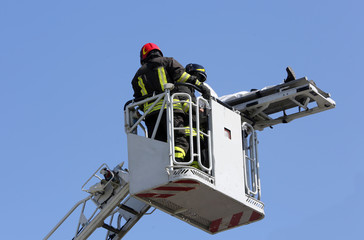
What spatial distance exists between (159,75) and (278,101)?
2.33 metres

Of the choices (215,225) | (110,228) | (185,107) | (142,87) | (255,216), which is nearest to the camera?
(185,107)

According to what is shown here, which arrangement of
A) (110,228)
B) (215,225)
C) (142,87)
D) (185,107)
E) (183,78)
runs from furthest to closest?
(110,228) → (215,225) → (142,87) → (183,78) → (185,107)

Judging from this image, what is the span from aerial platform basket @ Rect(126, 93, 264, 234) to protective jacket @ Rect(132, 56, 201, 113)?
44 centimetres

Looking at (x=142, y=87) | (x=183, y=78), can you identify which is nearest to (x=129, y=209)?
(x=142, y=87)

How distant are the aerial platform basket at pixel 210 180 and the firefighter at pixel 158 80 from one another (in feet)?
1.29

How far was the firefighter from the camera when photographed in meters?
15.5

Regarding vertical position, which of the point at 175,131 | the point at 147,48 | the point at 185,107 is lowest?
the point at 175,131

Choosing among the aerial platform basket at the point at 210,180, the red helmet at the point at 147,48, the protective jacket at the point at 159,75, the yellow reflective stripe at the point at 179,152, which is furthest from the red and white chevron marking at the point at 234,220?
the red helmet at the point at 147,48

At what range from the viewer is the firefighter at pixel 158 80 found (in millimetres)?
15453

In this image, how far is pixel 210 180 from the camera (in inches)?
593

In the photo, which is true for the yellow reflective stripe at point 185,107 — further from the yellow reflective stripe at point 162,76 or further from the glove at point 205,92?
the yellow reflective stripe at point 162,76

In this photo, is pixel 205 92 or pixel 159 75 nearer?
pixel 205 92

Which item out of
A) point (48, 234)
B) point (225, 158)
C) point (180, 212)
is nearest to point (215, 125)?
point (225, 158)

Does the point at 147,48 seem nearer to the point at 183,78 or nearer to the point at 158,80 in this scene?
the point at 158,80
